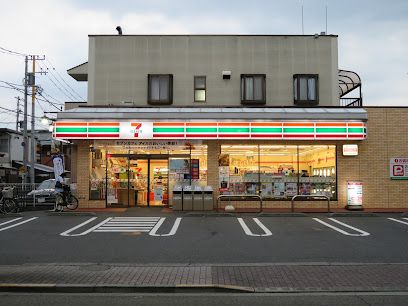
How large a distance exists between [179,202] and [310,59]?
9.98m

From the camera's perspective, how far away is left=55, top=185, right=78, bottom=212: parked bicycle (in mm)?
20969

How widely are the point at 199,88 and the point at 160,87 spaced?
1946 mm

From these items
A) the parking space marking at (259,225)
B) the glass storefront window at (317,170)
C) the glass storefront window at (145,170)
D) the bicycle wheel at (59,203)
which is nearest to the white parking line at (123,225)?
the parking space marking at (259,225)

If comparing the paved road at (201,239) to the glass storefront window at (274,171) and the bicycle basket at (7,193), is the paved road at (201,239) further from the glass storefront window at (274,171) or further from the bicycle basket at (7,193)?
the glass storefront window at (274,171)

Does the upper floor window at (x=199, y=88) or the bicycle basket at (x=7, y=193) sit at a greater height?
the upper floor window at (x=199, y=88)

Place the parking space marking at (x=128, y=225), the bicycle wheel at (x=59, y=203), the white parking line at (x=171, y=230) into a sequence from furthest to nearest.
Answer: the bicycle wheel at (x=59, y=203), the parking space marking at (x=128, y=225), the white parking line at (x=171, y=230)

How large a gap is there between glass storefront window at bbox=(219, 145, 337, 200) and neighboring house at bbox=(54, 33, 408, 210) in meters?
0.05

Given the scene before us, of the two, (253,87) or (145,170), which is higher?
(253,87)

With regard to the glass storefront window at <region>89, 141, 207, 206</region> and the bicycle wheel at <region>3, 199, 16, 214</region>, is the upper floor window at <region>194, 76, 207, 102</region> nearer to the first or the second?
the glass storefront window at <region>89, 141, 207, 206</region>

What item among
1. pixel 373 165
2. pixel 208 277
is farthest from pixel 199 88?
pixel 208 277

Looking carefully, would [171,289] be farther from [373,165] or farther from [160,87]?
[160,87]

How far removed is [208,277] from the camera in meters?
9.00

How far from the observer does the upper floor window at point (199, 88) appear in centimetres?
2406

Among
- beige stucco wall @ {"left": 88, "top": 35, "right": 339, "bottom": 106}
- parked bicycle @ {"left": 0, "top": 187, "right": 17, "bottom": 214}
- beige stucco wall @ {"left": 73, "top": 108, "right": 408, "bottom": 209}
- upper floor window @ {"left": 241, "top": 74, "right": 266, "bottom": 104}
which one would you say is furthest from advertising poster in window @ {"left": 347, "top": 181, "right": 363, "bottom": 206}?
parked bicycle @ {"left": 0, "top": 187, "right": 17, "bottom": 214}
